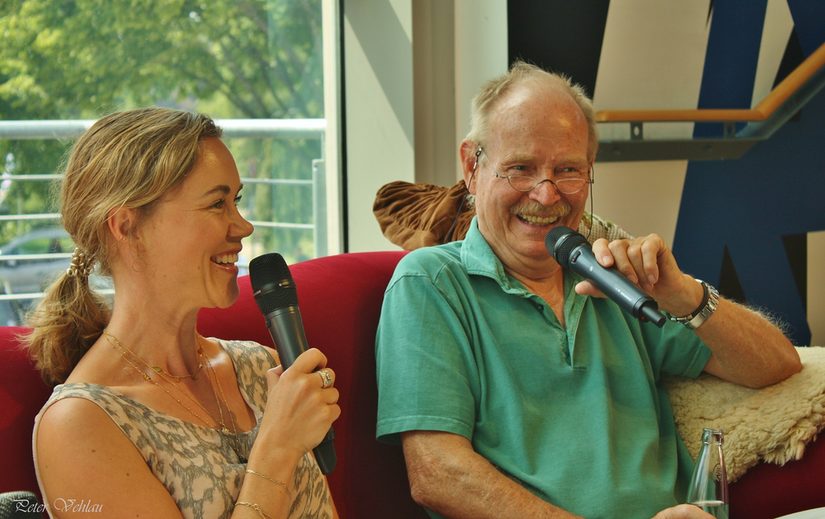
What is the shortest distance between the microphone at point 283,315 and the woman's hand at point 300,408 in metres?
0.02

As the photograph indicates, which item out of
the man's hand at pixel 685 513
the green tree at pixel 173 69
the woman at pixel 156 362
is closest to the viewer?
the woman at pixel 156 362

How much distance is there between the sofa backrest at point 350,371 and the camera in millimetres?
1697

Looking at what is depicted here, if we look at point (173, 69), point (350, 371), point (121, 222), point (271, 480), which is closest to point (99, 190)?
point (121, 222)

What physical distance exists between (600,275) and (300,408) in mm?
530

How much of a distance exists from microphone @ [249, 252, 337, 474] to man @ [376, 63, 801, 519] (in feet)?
1.31

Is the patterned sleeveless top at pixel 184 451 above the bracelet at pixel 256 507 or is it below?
above

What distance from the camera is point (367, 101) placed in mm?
3188

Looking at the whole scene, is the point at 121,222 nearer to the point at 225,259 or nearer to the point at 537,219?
the point at 225,259

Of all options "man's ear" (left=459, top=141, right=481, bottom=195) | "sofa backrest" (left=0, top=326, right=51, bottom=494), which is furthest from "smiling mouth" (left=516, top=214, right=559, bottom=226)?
"sofa backrest" (left=0, top=326, right=51, bottom=494)

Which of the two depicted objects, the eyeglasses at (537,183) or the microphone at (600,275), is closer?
the microphone at (600,275)

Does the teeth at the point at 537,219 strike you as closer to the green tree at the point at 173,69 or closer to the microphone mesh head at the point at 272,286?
the microphone mesh head at the point at 272,286

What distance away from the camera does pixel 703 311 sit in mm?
1766

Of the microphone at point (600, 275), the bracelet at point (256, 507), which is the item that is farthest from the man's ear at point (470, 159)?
the bracelet at point (256, 507)

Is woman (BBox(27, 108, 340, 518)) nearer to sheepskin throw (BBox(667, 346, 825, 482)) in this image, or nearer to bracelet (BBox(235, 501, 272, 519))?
bracelet (BBox(235, 501, 272, 519))
